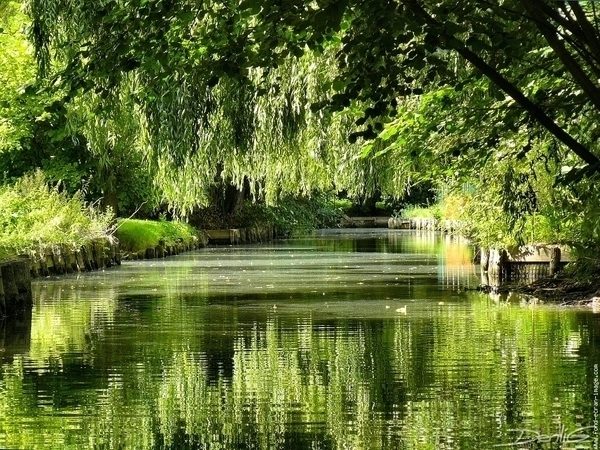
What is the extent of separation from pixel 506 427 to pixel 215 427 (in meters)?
1.77

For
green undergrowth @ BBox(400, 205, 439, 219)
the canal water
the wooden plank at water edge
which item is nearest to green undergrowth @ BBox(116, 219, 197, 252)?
the wooden plank at water edge

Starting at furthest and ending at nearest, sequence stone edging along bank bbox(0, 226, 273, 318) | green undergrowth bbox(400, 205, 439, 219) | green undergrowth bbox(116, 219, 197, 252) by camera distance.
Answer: green undergrowth bbox(400, 205, 439, 219) < green undergrowth bbox(116, 219, 197, 252) < stone edging along bank bbox(0, 226, 273, 318)

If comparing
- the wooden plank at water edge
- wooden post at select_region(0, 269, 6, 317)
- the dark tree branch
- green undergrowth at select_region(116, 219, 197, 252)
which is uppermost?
the dark tree branch

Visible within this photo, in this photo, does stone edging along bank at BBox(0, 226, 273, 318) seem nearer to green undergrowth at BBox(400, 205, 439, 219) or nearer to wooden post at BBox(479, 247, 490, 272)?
wooden post at BBox(479, 247, 490, 272)

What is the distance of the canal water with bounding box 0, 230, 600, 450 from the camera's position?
8172mm

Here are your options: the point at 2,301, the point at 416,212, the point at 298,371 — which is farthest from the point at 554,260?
the point at 416,212

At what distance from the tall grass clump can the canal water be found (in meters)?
1.47

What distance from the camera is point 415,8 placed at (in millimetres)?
7449

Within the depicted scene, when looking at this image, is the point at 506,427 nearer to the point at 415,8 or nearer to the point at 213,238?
the point at 415,8

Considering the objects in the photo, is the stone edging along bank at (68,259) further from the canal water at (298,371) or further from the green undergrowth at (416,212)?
the green undergrowth at (416,212)

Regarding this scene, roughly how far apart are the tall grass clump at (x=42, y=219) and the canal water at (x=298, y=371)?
1.47 metres

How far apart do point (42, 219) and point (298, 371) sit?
58.1 feet

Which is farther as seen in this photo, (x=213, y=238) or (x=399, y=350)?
(x=213, y=238)

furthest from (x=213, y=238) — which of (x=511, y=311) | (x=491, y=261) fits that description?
(x=511, y=311)
